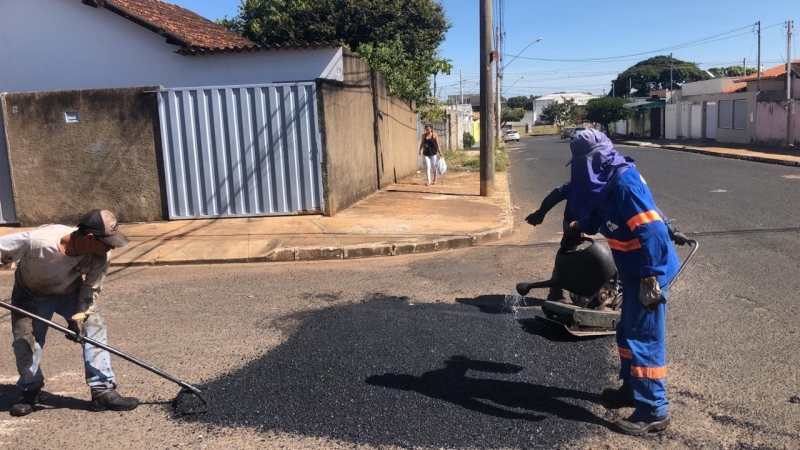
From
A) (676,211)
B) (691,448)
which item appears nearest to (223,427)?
(691,448)

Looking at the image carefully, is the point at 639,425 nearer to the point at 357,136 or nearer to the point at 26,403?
the point at 26,403

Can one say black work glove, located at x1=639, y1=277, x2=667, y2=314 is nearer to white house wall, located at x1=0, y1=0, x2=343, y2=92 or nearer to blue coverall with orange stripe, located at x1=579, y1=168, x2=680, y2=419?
blue coverall with orange stripe, located at x1=579, y1=168, x2=680, y2=419

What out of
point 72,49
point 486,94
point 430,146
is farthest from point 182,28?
point 486,94

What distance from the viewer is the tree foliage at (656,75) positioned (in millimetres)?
100688

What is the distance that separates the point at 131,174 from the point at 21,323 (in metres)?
7.18

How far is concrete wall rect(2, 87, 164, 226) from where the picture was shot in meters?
10.7

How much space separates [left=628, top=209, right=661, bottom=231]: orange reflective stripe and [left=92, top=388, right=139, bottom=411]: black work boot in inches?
128

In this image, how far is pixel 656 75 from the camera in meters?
103

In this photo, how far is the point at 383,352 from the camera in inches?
195

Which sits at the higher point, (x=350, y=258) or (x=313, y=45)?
(x=313, y=45)

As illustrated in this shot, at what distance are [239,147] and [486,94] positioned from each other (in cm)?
546

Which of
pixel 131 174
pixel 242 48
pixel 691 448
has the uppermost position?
pixel 242 48

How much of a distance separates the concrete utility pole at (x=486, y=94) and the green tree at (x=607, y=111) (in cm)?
4500

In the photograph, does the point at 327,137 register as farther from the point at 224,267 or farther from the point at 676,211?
the point at 676,211
